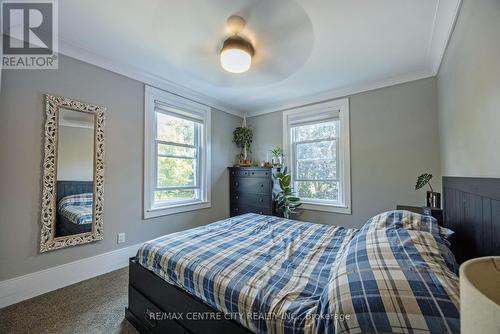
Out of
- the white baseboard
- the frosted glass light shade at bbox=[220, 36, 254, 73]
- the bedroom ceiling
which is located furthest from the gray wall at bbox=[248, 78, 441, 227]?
the white baseboard

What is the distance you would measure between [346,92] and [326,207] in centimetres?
185

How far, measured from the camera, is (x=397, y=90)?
283 centimetres

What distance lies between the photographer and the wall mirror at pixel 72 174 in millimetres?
2061

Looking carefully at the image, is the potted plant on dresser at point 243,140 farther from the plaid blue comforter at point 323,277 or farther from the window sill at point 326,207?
the plaid blue comforter at point 323,277

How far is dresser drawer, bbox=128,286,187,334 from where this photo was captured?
129 cm

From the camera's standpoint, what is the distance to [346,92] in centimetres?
318

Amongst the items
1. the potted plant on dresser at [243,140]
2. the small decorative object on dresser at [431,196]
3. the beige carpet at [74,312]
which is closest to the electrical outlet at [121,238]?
the beige carpet at [74,312]

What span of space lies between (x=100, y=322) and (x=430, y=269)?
87.9 inches

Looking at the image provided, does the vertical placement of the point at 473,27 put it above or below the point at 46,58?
below

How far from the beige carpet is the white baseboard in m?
0.07

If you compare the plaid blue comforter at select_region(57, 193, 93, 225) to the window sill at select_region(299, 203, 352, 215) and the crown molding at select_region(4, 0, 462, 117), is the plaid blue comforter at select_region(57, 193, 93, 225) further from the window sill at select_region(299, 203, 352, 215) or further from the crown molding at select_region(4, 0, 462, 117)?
the window sill at select_region(299, 203, 352, 215)

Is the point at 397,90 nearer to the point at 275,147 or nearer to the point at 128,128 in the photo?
the point at 275,147

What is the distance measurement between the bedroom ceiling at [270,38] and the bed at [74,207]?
1.43 metres

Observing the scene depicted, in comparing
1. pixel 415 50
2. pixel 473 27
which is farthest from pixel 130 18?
pixel 415 50
